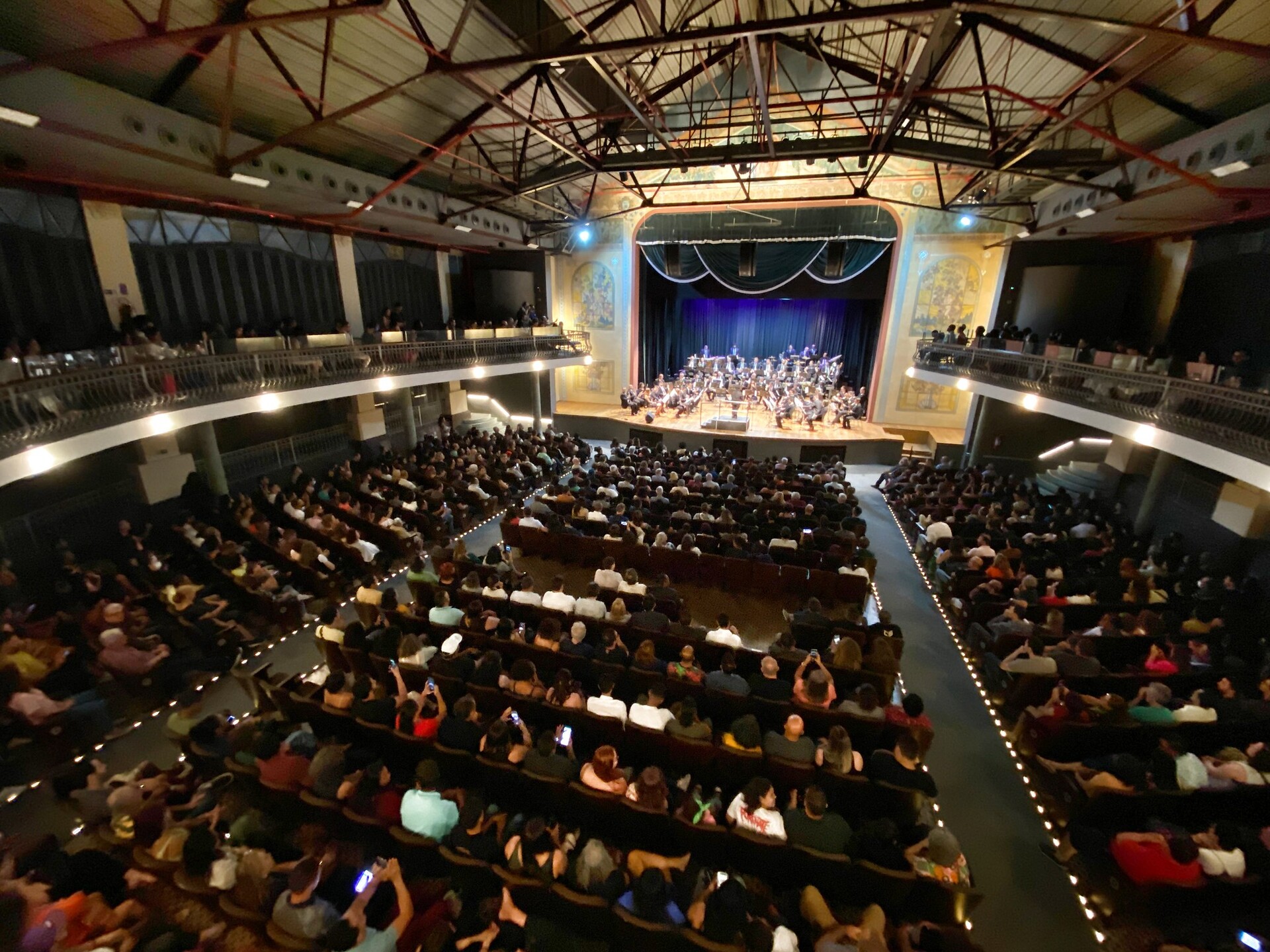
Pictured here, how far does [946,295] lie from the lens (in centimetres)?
1523

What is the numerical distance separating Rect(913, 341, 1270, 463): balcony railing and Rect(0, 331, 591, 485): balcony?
12388 mm

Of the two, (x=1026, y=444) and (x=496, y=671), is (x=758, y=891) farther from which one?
(x=1026, y=444)

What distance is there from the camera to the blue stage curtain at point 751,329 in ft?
61.8

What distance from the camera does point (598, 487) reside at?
1080 cm

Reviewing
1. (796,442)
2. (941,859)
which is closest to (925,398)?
(796,442)

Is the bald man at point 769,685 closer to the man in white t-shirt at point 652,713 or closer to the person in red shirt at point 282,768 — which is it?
the man in white t-shirt at point 652,713

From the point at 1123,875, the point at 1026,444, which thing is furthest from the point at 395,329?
the point at 1026,444

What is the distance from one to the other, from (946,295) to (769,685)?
15.0m

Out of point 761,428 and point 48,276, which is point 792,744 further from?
point 761,428

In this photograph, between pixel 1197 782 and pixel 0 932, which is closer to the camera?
pixel 0 932

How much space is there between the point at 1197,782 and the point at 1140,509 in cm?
825

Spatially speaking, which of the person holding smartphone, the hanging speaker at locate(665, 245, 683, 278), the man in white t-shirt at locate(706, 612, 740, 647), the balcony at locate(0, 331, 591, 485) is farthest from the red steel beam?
the hanging speaker at locate(665, 245, 683, 278)

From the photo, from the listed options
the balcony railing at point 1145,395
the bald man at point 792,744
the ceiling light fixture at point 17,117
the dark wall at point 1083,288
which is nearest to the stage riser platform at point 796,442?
the balcony railing at point 1145,395

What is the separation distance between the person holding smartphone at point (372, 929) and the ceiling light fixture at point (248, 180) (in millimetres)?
9365
